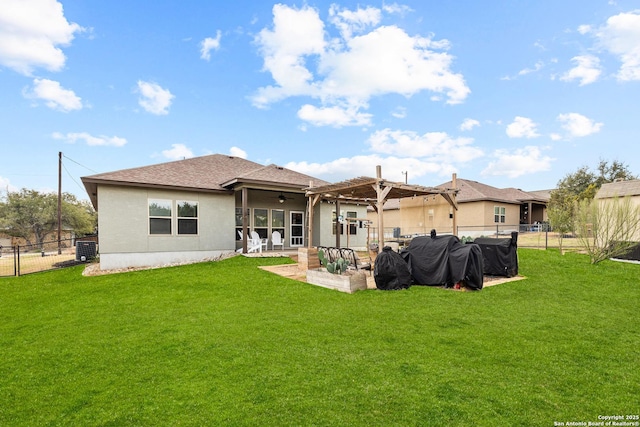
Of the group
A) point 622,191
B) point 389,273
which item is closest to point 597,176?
point 622,191

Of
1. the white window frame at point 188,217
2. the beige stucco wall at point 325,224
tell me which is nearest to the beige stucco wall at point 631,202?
the beige stucco wall at point 325,224

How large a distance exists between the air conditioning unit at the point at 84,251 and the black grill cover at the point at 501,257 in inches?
645

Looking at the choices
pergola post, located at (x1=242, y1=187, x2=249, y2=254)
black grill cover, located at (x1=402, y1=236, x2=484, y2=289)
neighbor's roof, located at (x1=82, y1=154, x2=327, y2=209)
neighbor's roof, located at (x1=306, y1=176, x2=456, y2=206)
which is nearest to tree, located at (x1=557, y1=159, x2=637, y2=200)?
neighbor's roof, located at (x1=306, y1=176, x2=456, y2=206)

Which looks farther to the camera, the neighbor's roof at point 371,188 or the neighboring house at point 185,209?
the neighboring house at point 185,209

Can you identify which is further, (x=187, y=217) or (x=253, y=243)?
(x=253, y=243)

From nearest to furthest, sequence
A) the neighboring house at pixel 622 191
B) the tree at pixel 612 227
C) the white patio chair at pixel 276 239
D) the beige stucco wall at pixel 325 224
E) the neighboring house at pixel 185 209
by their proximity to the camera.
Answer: the tree at pixel 612 227 < the neighboring house at pixel 185 209 < the white patio chair at pixel 276 239 < the neighboring house at pixel 622 191 < the beige stucco wall at pixel 325 224

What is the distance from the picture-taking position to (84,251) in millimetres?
14266

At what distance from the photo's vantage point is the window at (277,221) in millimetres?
15164

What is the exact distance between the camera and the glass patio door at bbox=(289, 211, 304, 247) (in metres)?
15.8

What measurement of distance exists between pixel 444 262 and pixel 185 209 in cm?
972

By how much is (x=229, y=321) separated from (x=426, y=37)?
46.5 feet

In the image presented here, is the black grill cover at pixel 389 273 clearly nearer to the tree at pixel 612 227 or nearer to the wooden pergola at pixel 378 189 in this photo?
the wooden pergola at pixel 378 189

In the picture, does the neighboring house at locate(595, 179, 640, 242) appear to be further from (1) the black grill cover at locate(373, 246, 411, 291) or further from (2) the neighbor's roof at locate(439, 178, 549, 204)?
(1) the black grill cover at locate(373, 246, 411, 291)

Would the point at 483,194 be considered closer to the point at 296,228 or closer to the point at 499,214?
the point at 499,214
